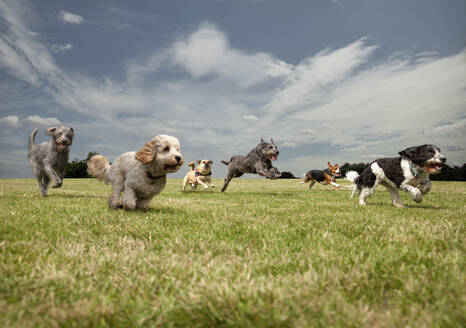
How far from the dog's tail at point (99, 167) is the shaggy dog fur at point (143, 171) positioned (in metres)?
0.14

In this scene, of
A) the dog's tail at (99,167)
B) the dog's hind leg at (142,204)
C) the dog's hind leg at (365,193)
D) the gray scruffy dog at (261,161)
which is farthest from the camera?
the gray scruffy dog at (261,161)

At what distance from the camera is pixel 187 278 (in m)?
1.97

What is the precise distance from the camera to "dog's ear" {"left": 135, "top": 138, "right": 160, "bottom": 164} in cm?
461

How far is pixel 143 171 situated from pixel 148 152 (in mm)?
516

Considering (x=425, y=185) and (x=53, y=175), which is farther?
(x=53, y=175)

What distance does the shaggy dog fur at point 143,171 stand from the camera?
15.2 feet

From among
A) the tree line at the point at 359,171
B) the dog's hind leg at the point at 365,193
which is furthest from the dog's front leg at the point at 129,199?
the tree line at the point at 359,171

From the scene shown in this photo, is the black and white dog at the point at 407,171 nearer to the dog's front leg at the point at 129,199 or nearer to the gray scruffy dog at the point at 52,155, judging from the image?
the dog's front leg at the point at 129,199

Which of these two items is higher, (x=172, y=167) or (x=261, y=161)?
(x=261, y=161)

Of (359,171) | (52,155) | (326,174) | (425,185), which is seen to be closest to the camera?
(425,185)

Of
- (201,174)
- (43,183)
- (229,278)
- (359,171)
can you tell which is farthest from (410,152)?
(359,171)

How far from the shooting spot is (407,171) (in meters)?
6.52

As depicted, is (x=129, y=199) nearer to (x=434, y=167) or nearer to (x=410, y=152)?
(x=410, y=152)

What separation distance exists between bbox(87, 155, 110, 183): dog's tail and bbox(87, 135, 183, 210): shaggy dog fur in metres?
0.14
